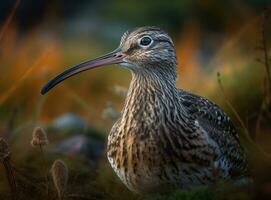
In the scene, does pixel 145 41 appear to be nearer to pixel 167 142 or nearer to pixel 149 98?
pixel 149 98

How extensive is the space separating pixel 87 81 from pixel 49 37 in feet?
13.0

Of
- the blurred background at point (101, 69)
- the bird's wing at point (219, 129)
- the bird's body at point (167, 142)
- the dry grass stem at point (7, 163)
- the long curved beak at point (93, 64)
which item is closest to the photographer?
the dry grass stem at point (7, 163)

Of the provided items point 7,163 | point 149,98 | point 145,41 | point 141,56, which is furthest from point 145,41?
point 7,163

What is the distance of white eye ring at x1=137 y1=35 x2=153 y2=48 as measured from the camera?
8.01m

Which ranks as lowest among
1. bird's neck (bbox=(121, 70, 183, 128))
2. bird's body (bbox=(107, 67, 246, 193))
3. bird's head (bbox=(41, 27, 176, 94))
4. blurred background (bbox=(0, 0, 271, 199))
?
bird's body (bbox=(107, 67, 246, 193))

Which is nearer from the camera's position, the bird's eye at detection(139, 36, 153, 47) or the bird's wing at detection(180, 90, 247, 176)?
the bird's eye at detection(139, 36, 153, 47)

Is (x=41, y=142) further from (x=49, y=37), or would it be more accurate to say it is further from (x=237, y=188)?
(x=49, y=37)

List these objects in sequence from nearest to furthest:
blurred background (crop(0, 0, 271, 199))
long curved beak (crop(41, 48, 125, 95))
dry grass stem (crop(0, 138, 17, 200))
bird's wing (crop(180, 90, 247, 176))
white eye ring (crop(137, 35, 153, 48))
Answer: dry grass stem (crop(0, 138, 17, 200)) → long curved beak (crop(41, 48, 125, 95)) → white eye ring (crop(137, 35, 153, 48)) → bird's wing (crop(180, 90, 247, 176)) → blurred background (crop(0, 0, 271, 199))

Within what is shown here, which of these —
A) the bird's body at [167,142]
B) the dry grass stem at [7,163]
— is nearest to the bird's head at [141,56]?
the bird's body at [167,142]

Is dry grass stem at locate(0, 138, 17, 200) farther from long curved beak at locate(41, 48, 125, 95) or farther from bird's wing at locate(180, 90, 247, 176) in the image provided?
bird's wing at locate(180, 90, 247, 176)

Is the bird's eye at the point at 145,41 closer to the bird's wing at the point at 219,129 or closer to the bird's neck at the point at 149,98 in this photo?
the bird's neck at the point at 149,98

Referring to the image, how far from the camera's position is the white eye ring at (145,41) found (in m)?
8.01

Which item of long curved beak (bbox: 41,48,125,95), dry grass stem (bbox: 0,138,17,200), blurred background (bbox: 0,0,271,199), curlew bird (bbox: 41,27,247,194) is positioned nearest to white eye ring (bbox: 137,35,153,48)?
curlew bird (bbox: 41,27,247,194)

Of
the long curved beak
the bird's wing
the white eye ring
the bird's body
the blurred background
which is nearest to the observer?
the bird's body
